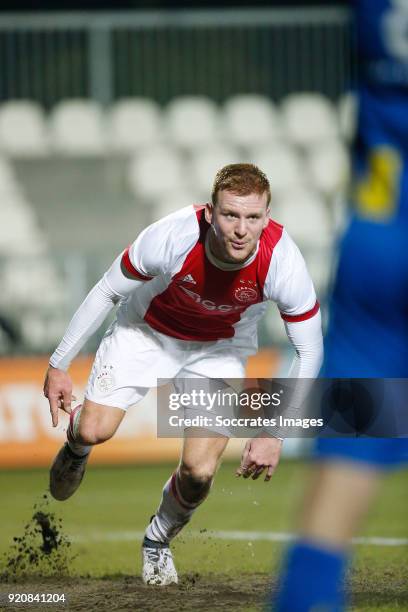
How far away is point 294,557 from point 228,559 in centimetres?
362

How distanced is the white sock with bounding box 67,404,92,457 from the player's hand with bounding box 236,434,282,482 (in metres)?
1.48

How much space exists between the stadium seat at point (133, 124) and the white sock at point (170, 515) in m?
10.2

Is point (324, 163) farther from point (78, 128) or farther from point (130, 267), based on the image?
point (130, 267)

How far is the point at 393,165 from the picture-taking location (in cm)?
251

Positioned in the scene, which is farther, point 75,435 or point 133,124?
point 133,124

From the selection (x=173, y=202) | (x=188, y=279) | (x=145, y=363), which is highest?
(x=188, y=279)

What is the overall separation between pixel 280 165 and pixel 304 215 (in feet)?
2.72

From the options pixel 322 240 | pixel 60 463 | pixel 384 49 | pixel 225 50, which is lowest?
pixel 322 240

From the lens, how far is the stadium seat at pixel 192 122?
15.2 m

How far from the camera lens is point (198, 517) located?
7.47 metres

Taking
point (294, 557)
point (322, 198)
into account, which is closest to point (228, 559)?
point (294, 557)

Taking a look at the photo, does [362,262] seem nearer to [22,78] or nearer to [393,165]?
[393,165]

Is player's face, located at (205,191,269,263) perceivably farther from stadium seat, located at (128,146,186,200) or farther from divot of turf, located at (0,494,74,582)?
stadium seat, located at (128,146,186,200)

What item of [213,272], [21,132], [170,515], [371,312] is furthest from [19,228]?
[371,312]
